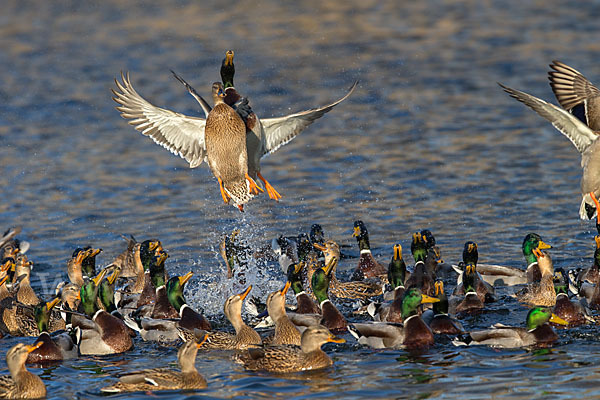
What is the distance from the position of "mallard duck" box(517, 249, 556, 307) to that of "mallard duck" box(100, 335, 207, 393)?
4085 millimetres

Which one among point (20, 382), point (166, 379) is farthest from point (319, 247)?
point (20, 382)

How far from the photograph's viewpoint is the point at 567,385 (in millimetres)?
8195

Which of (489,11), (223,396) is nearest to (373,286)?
(223,396)

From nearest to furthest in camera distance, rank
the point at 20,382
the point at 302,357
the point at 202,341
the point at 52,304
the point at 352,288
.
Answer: the point at 20,382
the point at 302,357
the point at 202,341
the point at 52,304
the point at 352,288

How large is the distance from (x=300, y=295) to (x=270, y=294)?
962 millimetres

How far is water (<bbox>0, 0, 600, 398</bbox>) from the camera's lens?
9164 mm

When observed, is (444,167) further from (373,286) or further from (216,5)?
(216,5)

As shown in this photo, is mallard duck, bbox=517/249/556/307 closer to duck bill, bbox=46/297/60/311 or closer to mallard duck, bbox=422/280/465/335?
mallard duck, bbox=422/280/465/335

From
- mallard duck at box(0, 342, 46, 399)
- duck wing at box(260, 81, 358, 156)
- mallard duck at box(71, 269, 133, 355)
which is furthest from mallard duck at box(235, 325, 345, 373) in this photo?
duck wing at box(260, 81, 358, 156)

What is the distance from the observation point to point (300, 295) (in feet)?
35.8

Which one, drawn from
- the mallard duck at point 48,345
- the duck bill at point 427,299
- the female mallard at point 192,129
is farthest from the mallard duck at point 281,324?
the female mallard at point 192,129

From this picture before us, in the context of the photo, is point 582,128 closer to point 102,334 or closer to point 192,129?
point 192,129

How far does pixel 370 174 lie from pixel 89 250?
5.83m

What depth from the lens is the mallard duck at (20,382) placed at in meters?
8.44
